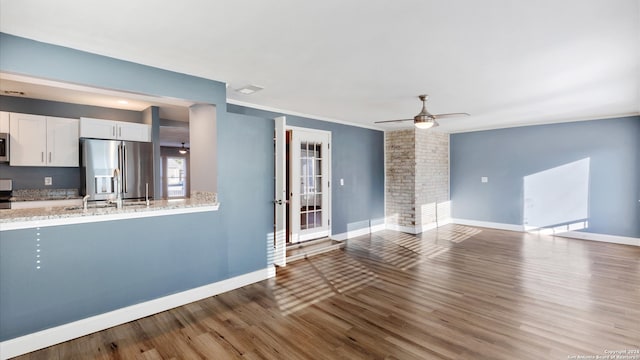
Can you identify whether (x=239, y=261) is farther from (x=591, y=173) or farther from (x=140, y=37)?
(x=591, y=173)

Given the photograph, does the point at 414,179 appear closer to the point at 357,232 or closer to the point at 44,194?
the point at 357,232

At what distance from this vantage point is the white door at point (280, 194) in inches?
164

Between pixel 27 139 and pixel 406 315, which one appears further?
pixel 27 139

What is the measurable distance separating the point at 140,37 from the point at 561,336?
4387mm

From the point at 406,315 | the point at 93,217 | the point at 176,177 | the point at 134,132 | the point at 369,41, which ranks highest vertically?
the point at 369,41

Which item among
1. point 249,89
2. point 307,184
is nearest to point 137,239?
point 249,89

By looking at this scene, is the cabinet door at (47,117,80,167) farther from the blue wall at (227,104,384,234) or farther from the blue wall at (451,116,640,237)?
the blue wall at (451,116,640,237)

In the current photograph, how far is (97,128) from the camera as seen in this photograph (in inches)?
182

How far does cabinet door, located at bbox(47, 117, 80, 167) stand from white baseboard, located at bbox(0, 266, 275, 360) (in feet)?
9.46

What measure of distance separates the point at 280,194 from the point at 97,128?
3033 mm

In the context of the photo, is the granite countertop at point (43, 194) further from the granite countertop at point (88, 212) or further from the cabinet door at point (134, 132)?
the granite countertop at point (88, 212)

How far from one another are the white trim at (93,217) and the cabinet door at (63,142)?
8.11ft

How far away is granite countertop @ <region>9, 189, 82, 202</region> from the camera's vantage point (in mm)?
4323

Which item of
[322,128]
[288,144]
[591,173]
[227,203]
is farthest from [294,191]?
[591,173]
